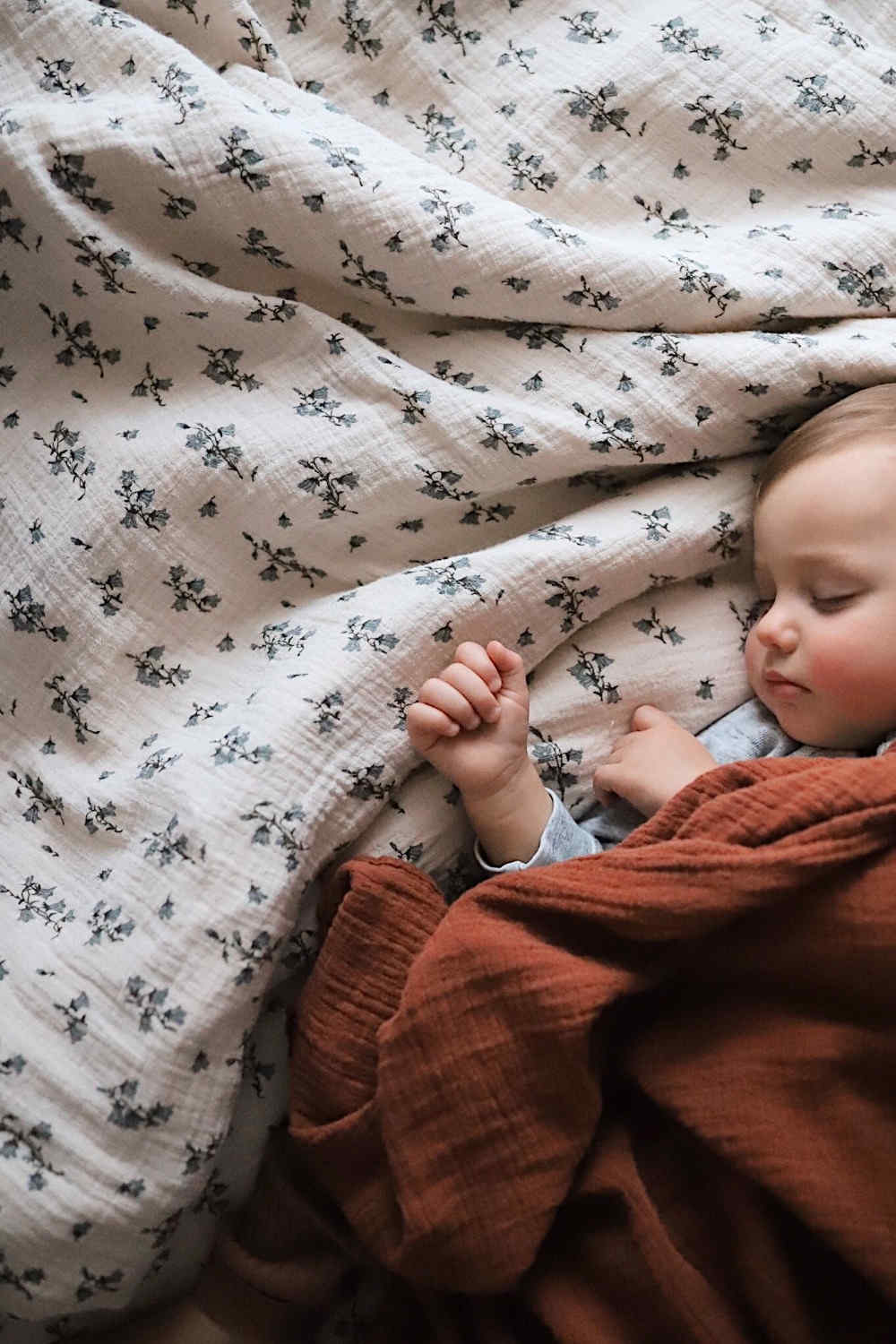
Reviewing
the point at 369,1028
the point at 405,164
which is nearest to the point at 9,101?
the point at 405,164

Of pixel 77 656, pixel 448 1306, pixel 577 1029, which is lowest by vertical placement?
pixel 448 1306

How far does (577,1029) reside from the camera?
741 millimetres

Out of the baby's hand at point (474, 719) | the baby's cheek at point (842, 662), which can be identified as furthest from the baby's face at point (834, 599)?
the baby's hand at point (474, 719)

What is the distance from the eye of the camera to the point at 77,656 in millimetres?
894

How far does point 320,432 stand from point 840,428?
414 mm

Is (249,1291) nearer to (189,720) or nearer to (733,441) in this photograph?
(189,720)

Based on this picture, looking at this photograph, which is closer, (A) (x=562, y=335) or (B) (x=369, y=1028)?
(B) (x=369, y=1028)

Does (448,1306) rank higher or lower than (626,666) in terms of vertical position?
lower

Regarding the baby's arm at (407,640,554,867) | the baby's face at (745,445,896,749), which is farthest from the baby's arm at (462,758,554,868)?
the baby's face at (745,445,896,749)

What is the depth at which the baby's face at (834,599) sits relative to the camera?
2.85 feet

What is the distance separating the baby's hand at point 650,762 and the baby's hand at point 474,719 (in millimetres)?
84

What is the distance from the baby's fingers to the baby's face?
270 mm

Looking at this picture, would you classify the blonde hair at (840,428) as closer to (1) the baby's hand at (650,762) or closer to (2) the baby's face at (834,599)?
(2) the baby's face at (834,599)

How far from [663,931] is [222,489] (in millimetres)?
473
